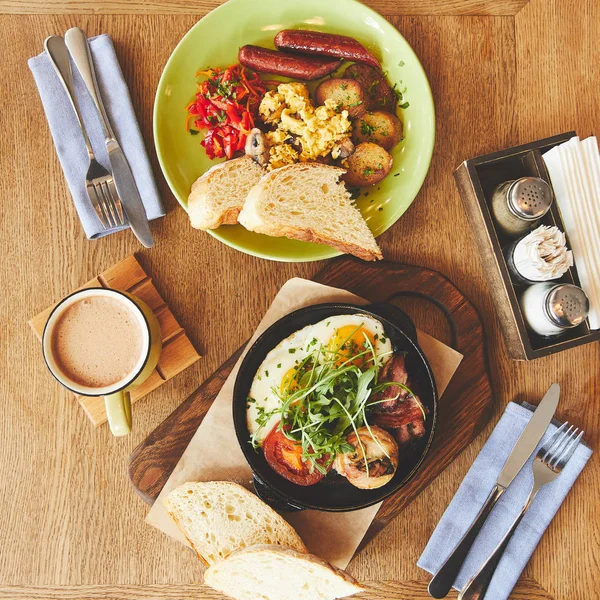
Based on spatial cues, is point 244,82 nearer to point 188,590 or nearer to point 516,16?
point 516,16

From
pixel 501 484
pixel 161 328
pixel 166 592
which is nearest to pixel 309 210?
pixel 161 328

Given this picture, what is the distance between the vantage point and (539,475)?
1.66 metres

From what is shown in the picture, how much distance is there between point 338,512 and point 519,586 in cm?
66

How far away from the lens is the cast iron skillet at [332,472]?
5.04ft

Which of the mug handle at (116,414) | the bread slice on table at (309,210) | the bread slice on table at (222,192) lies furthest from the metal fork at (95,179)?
the mug handle at (116,414)

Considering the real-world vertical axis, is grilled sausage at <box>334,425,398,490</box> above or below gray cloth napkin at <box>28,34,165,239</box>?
below

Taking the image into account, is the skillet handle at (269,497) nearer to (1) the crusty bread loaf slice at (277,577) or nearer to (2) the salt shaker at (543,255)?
(1) the crusty bread loaf slice at (277,577)

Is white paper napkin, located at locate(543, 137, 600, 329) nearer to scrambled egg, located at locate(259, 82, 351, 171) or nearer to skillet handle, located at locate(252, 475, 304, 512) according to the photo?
scrambled egg, located at locate(259, 82, 351, 171)

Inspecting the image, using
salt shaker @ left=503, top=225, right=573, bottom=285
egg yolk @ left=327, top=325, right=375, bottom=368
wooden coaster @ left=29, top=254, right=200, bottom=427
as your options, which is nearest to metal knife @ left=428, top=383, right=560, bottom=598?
salt shaker @ left=503, top=225, right=573, bottom=285

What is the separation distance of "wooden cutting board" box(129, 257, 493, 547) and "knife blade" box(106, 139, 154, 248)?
1.54 feet

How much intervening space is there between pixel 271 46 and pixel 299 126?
1.01ft

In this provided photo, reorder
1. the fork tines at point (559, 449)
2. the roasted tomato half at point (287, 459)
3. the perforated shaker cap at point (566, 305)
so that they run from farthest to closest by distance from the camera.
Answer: the fork tines at point (559, 449) < the roasted tomato half at point (287, 459) < the perforated shaker cap at point (566, 305)

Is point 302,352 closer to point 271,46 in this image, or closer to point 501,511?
point 501,511

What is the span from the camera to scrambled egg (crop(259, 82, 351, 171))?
60.5 inches
